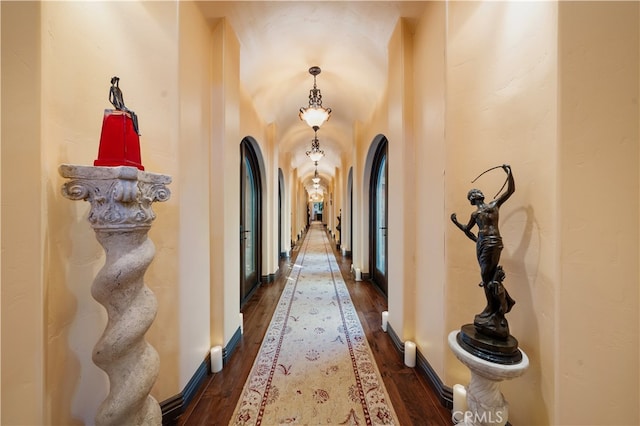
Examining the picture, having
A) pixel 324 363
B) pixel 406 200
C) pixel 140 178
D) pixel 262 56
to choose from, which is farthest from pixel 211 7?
pixel 324 363

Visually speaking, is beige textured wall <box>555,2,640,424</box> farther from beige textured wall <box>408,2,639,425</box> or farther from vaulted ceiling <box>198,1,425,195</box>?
vaulted ceiling <box>198,1,425,195</box>

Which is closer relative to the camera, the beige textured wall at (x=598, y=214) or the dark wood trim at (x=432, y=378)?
the beige textured wall at (x=598, y=214)

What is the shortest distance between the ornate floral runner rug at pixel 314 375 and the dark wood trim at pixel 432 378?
33 cm

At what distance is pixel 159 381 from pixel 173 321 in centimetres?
40

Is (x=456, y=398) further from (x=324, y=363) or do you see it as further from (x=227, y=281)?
Answer: (x=227, y=281)

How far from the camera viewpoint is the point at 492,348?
4.01 feet

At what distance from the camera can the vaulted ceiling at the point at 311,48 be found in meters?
2.33

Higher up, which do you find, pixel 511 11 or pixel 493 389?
pixel 511 11

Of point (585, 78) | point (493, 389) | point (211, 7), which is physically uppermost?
point (211, 7)

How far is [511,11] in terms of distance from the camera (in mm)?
1380

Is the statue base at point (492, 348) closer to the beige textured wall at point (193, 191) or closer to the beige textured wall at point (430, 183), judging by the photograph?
the beige textured wall at point (430, 183)

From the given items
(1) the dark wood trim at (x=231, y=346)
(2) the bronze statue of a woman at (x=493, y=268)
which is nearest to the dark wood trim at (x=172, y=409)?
(1) the dark wood trim at (x=231, y=346)

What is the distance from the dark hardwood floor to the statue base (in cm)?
82

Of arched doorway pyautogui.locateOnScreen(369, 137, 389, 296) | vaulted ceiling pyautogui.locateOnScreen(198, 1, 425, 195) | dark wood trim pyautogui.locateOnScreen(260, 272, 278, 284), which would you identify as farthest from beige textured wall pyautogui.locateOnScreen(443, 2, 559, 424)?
dark wood trim pyautogui.locateOnScreen(260, 272, 278, 284)
